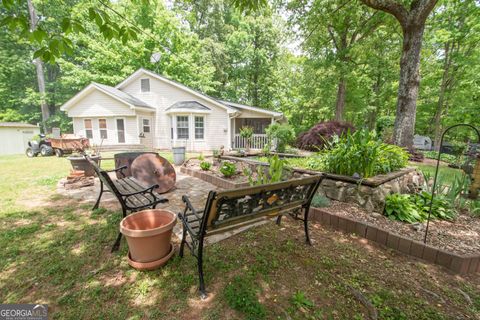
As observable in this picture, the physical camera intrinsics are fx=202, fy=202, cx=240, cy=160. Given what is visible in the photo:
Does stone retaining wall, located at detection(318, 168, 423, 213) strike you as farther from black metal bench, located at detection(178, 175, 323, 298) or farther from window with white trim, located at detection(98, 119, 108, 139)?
window with white trim, located at detection(98, 119, 108, 139)

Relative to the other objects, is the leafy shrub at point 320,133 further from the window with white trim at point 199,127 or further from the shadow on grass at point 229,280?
the shadow on grass at point 229,280

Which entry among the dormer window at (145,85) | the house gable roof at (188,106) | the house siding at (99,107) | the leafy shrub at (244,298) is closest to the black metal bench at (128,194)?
the leafy shrub at (244,298)

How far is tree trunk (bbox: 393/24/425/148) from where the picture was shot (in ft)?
20.1

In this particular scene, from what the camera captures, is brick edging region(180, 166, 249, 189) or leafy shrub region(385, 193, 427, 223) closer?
leafy shrub region(385, 193, 427, 223)

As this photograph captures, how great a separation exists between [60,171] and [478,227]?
1040 centimetres

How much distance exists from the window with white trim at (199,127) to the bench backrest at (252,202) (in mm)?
11469

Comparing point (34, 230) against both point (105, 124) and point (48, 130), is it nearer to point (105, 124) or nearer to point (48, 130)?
point (105, 124)

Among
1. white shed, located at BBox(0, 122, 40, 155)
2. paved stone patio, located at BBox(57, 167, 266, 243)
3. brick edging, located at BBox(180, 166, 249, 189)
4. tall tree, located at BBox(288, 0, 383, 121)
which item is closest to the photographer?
paved stone patio, located at BBox(57, 167, 266, 243)

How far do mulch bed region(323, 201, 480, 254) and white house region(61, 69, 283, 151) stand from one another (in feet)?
32.8

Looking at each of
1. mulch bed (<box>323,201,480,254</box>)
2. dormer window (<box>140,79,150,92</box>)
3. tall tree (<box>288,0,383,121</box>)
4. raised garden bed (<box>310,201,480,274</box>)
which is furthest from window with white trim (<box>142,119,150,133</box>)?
mulch bed (<box>323,201,480,254</box>)

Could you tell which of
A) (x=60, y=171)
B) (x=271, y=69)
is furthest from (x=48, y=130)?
(x=271, y=69)

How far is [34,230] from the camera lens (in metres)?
2.99

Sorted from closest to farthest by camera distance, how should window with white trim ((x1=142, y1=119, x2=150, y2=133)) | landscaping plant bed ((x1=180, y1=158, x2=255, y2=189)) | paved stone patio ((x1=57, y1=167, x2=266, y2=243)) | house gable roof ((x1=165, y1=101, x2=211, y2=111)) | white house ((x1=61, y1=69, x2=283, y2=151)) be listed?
1. paved stone patio ((x1=57, y1=167, x2=266, y2=243))
2. landscaping plant bed ((x1=180, y1=158, x2=255, y2=189))
3. house gable roof ((x1=165, y1=101, x2=211, y2=111))
4. white house ((x1=61, y1=69, x2=283, y2=151))
5. window with white trim ((x1=142, y1=119, x2=150, y2=133))

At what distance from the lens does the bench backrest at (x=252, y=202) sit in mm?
1776
